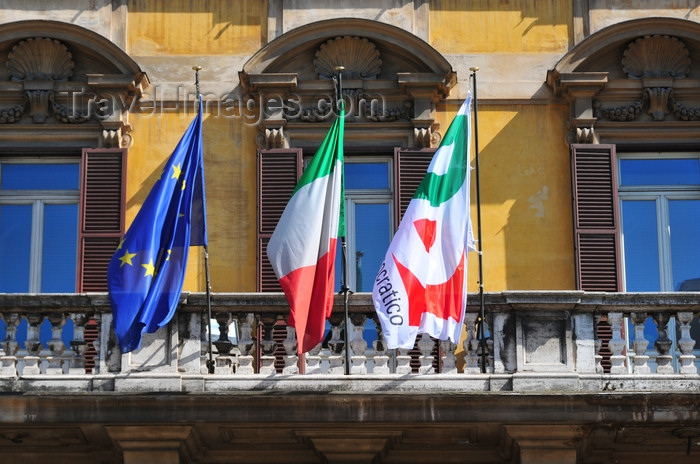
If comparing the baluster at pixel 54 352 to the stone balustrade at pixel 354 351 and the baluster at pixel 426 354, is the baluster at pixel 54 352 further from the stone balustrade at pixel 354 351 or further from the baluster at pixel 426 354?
the baluster at pixel 426 354

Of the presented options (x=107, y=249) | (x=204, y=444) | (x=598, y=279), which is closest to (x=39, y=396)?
(x=204, y=444)

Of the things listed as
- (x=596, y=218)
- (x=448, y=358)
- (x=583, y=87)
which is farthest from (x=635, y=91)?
(x=448, y=358)

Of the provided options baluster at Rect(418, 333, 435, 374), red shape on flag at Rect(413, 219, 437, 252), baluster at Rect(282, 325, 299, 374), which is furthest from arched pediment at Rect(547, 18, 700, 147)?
baluster at Rect(282, 325, 299, 374)

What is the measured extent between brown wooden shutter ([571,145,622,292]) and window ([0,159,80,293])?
5.09 meters

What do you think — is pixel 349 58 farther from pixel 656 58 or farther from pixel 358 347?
pixel 358 347

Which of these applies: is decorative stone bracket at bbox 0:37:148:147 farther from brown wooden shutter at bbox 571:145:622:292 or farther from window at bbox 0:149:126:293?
brown wooden shutter at bbox 571:145:622:292

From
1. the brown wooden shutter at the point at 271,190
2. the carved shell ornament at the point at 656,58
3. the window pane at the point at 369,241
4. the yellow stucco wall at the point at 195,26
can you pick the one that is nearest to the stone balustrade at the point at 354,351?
the brown wooden shutter at the point at 271,190

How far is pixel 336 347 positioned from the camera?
14844 mm

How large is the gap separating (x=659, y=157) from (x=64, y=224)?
20.2 ft

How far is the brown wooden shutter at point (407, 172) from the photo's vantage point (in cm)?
1703

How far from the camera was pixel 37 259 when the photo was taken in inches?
669

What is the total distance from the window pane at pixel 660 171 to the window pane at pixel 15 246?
6.13 metres

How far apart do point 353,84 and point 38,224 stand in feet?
11.6

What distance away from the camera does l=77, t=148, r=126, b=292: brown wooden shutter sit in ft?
55.0
